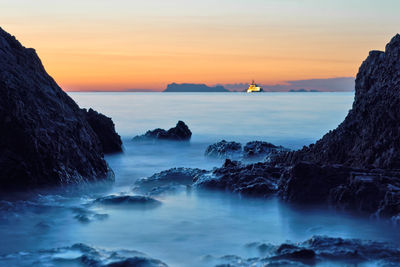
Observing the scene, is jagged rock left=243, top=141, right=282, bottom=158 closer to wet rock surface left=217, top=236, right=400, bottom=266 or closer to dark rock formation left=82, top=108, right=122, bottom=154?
dark rock formation left=82, top=108, right=122, bottom=154

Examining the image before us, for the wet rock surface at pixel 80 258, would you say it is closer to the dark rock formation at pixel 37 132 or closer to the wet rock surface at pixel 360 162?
the dark rock formation at pixel 37 132

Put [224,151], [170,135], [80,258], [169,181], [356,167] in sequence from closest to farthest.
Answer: [80,258] < [356,167] < [169,181] < [224,151] < [170,135]

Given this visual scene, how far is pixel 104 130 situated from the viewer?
1501 centimetres

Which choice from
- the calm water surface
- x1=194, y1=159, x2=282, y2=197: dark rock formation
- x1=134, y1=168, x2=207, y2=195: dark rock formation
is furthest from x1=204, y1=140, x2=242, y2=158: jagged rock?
the calm water surface

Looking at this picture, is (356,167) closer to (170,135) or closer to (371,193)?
(371,193)

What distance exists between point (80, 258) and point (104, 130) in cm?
1007

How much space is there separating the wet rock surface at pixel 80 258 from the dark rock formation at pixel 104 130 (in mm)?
9185

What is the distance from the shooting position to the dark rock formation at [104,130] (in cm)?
1463

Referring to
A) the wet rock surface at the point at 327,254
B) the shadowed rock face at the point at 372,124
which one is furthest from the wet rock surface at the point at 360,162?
the wet rock surface at the point at 327,254

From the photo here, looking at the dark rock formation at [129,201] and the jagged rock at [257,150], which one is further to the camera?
the jagged rock at [257,150]

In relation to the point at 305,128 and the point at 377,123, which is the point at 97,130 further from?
the point at 305,128

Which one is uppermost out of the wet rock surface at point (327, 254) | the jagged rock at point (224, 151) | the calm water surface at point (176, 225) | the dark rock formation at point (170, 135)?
the dark rock formation at point (170, 135)

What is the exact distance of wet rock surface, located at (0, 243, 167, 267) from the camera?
16.5ft

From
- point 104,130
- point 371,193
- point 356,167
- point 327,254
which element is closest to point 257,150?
point 104,130
